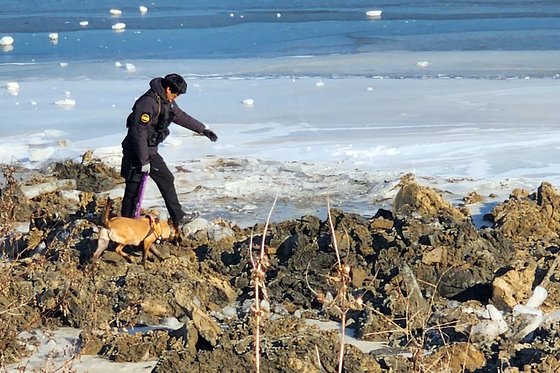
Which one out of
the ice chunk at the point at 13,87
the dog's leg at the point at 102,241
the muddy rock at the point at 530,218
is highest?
the ice chunk at the point at 13,87

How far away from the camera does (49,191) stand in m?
9.70

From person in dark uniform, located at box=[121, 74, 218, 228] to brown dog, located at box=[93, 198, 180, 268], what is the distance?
421mm

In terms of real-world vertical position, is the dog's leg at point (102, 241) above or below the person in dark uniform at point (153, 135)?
below

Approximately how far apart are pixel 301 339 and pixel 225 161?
6.37m

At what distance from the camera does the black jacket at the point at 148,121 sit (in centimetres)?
748

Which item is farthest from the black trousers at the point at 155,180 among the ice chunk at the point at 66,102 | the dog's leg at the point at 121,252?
the ice chunk at the point at 66,102

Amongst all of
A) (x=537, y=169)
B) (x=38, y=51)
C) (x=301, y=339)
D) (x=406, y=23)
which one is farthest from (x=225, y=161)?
(x=406, y=23)

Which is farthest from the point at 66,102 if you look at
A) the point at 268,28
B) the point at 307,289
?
the point at 268,28

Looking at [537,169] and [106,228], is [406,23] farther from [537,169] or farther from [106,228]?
[106,228]

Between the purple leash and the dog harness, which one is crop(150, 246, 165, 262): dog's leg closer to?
the dog harness

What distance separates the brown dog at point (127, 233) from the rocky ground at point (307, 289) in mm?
95

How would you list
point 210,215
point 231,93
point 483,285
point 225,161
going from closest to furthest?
point 483,285 < point 210,215 < point 225,161 < point 231,93

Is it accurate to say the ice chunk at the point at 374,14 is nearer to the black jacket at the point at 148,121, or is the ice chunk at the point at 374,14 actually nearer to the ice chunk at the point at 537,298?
the black jacket at the point at 148,121

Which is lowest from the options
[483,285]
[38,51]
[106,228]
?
[483,285]
